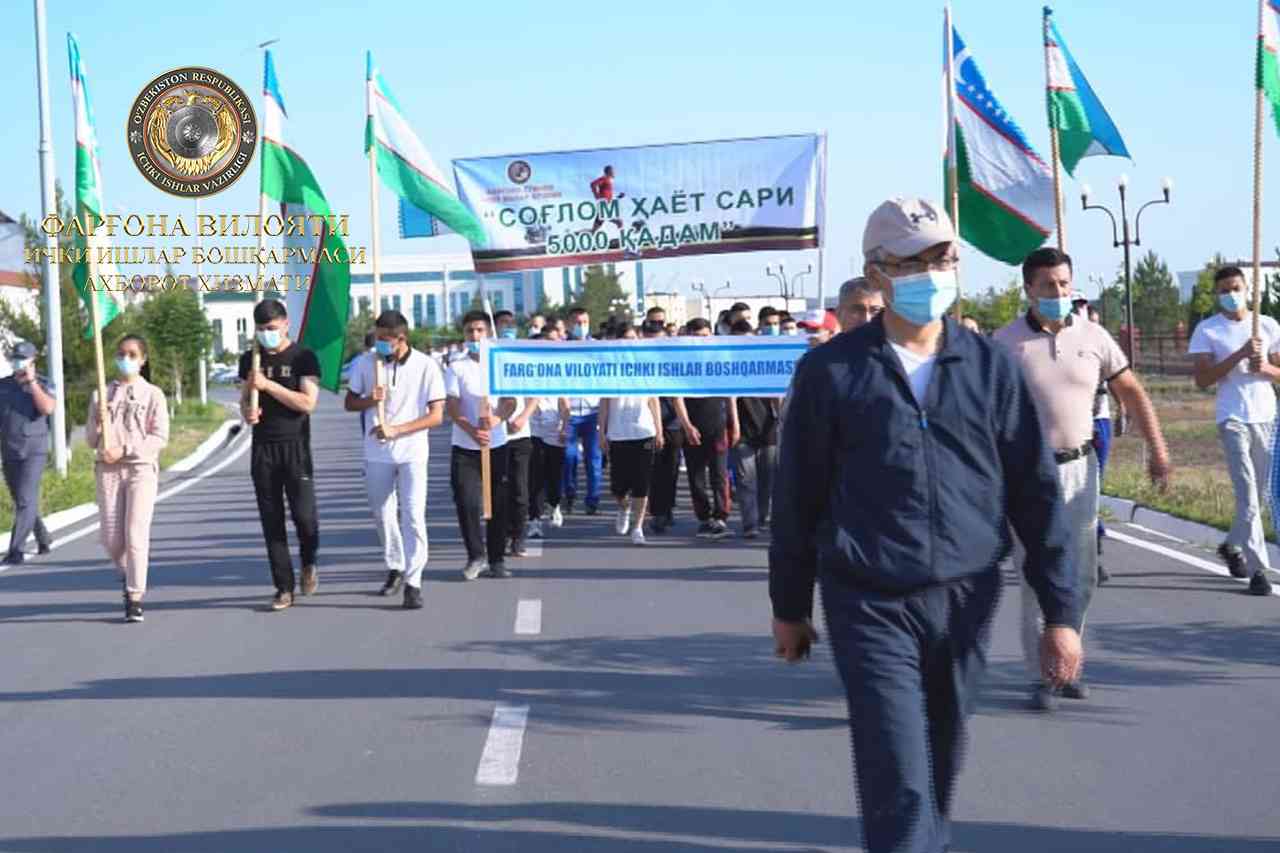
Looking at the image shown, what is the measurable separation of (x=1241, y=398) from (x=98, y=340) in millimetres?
8188

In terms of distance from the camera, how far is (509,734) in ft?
24.1

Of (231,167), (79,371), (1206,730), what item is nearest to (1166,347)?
(79,371)

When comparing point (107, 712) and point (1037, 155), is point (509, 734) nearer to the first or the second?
point (107, 712)

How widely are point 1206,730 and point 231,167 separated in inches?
656

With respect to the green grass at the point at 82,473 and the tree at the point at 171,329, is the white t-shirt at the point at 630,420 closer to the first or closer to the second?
the green grass at the point at 82,473

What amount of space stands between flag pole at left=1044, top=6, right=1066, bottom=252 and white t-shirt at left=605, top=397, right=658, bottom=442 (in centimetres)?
478

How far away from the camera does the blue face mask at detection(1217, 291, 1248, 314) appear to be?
11000mm

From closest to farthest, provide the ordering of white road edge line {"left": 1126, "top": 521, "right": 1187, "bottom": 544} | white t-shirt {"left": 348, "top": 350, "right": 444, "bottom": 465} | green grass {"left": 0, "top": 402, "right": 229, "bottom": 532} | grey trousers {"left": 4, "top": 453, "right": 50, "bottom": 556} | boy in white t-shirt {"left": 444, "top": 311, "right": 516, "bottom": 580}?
white t-shirt {"left": 348, "top": 350, "right": 444, "bottom": 465}, boy in white t-shirt {"left": 444, "top": 311, "right": 516, "bottom": 580}, white road edge line {"left": 1126, "top": 521, "right": 1187, "bottom": 544}, grey trousers {"left": 4, "top": 453, "right": 50, "bottom": 556}, green grass {"left": 0, "top": 402, "right": 229, "bottom": 532}

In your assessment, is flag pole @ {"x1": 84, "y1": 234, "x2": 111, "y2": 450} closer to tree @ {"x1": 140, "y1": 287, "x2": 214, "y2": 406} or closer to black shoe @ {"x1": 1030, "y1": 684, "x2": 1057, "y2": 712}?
black shoe @ {"x1": 1030, "y1": 684, "x2": 1057, "y2": 712}

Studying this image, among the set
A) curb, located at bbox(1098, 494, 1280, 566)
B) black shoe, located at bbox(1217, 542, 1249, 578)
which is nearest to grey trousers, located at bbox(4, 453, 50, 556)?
curb, located at bbox(1098, 494, 1280, 566)

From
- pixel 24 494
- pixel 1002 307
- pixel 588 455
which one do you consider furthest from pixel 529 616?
pixel 1002 307

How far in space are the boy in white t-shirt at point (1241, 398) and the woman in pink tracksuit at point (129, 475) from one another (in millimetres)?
6770

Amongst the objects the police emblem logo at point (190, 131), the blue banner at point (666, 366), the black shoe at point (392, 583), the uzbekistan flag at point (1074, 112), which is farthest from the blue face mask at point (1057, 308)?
the police emblem logo at point (190, 131)

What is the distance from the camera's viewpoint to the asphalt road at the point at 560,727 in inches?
232
